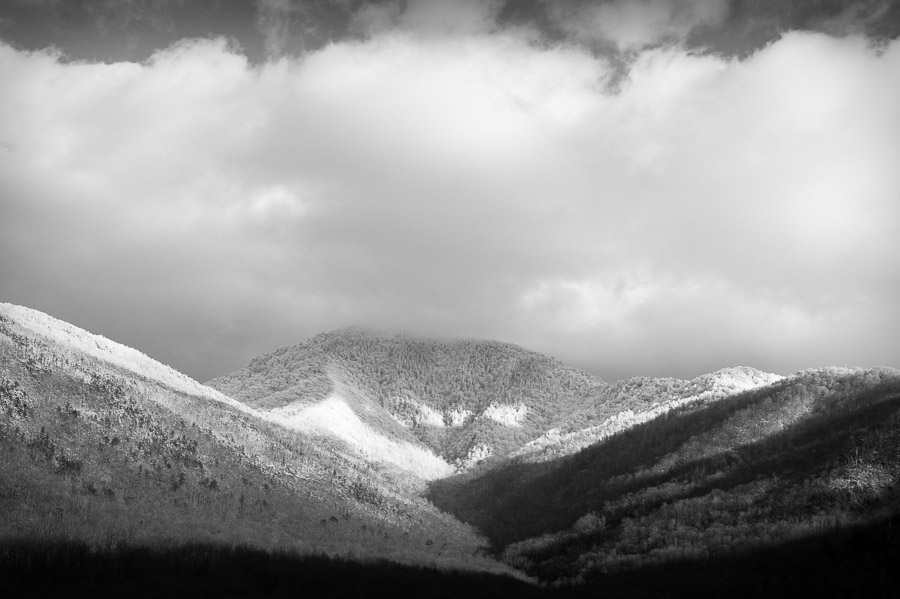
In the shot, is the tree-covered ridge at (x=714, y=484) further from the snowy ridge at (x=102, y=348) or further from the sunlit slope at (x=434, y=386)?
the sunlit slope at (x=434, y=386)

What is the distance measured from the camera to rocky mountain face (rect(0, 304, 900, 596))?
81.7 feet

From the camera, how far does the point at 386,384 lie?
468ft

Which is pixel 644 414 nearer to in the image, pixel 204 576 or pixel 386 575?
pixel 386 575

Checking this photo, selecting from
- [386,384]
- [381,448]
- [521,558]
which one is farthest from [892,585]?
[386,384]

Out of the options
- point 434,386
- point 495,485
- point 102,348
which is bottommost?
point 495,485

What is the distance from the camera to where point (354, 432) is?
10056cm

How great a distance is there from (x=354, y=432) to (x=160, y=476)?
63734 millimetres

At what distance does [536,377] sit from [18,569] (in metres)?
136

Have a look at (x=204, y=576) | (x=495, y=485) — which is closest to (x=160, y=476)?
(x=204, y=576)

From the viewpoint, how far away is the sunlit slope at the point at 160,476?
27.8 meters

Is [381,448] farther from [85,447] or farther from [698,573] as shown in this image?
[698,573]

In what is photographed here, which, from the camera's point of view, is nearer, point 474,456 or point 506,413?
point 474,456

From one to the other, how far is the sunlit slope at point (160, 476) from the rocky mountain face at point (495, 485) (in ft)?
0.60

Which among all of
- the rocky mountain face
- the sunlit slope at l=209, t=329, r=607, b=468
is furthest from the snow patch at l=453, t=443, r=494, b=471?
the rocky mountain face
